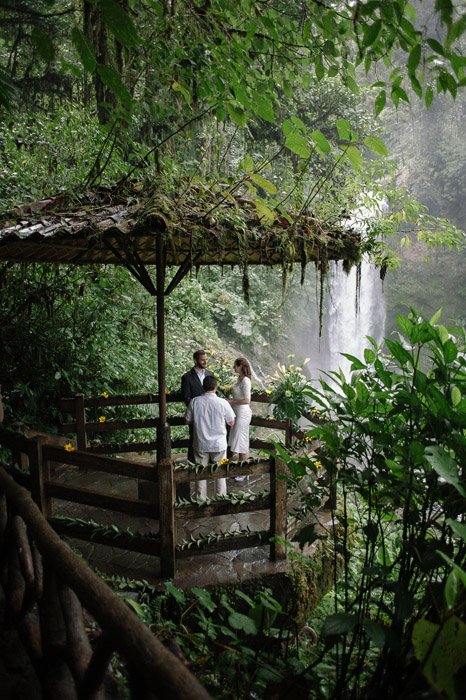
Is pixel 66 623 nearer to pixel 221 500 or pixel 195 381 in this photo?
pixel 221 500

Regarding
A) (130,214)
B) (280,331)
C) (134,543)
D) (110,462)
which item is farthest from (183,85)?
(280,331)

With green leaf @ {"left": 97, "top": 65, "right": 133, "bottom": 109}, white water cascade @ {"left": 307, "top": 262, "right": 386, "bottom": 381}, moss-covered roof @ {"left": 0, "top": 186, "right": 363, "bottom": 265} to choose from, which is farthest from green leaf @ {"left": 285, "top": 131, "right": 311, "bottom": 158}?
white water cascade @ {"left": 307, "top": 262, "right": 386, "bottom": 381}

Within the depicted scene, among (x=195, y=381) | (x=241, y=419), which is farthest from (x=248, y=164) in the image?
(x=241, y=419)

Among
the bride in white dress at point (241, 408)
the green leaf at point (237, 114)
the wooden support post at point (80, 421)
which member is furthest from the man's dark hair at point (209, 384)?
the green leaf at point (237, 114)

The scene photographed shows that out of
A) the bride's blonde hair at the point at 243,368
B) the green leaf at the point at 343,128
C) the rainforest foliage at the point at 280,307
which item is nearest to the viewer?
the rainforest foliage at the point at 280,307

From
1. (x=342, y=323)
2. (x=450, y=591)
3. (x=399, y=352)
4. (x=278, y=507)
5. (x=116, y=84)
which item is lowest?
(x=278, y=507)

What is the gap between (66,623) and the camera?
1.57 m

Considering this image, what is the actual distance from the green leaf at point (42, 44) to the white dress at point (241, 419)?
433 centimetres

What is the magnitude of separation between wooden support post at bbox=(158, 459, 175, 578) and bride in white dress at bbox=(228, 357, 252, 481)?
2.14m

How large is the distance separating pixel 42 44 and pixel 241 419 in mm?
4686

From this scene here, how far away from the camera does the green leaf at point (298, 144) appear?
199 centimetres

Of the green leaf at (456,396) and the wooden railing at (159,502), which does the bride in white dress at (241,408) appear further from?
the green leaf at (456,396)

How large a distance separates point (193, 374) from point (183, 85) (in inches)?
122

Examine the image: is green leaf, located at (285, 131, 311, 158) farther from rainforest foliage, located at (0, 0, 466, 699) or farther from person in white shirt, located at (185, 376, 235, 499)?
person in white shirt, located at (185, 376, 235, 499)
